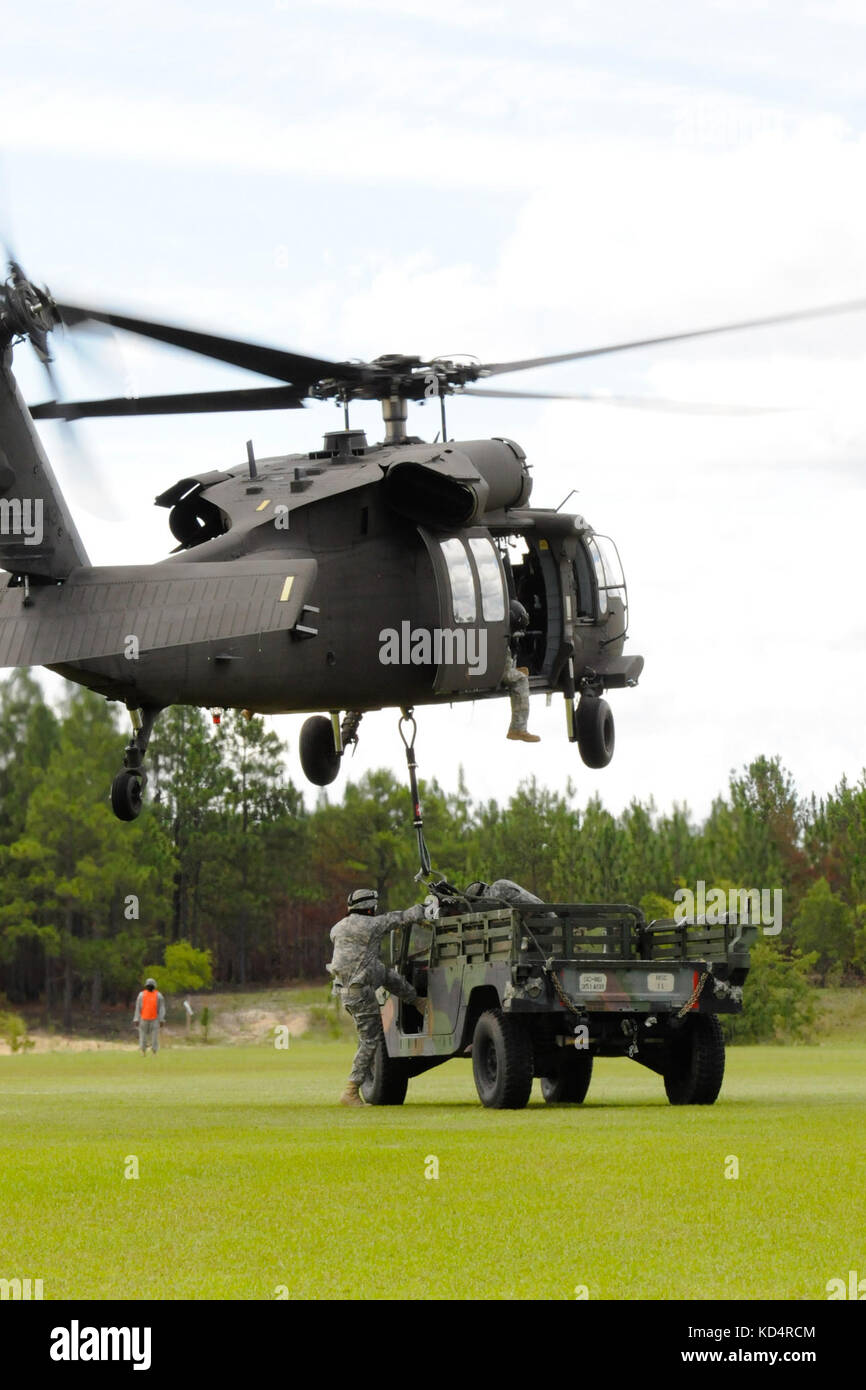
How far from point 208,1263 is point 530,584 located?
15.2 m

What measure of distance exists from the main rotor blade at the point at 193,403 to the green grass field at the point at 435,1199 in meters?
7.04

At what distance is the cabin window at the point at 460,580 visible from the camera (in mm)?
22719

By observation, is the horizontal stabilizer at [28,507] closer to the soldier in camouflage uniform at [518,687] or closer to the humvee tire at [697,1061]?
the soldier in camouflage uniform at [518,687]

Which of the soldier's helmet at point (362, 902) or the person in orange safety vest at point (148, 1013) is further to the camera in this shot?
the person in orange safety vest at point (148, 1013)

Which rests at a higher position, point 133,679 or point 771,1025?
point 133,679

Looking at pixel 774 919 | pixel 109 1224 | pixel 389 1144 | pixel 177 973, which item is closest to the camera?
pixel 109 1224

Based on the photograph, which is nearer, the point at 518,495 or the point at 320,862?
the point at 518,495

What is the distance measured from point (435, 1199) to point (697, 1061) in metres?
8.30

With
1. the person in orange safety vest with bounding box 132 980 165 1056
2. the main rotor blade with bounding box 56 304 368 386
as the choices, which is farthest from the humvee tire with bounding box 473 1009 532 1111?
the person in orange safety vest with bounding box 132 980 165 1056

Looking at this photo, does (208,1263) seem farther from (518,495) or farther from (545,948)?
(518,495)

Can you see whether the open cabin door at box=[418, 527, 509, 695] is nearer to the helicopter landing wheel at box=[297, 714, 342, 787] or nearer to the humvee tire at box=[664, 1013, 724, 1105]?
the helicopter landing wheel at box=[297, 714, 342, 787]

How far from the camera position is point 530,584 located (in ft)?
84.1

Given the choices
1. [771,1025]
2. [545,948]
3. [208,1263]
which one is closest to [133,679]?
[545,948]

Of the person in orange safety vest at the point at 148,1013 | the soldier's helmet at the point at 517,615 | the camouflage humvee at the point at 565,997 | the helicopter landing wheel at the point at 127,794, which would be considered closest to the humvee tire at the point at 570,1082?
the camouflage humvee at the point at 565,997
